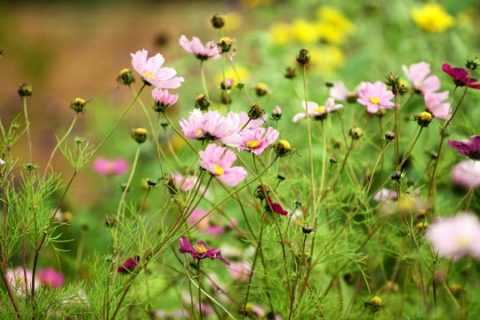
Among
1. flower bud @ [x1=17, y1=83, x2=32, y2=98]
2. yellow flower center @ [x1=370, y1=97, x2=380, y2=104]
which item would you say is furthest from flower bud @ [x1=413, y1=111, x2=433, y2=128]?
flower bud @ [x1=17, y1=83, x2=32, y2=98]

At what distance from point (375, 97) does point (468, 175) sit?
0.57 feet

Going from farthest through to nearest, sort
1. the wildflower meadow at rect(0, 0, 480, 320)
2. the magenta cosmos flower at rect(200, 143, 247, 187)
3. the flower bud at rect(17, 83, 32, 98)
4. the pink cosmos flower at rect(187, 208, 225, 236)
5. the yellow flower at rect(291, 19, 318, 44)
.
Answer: the yellow flower at rect(291, 19, 318, 44) → the pink cosmos flower at rect(187, 208, 225, 236) → the flower bud at rect(17, 83, 32, 98) → the wildflower meadow at rect(0, 0, 480, 320) → the magenta cosmos flower at rect(200, 143, 247, 187)

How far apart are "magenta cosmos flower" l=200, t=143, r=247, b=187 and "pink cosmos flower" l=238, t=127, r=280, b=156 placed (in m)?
0.05

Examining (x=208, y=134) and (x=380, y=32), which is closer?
(x=208, y=134)

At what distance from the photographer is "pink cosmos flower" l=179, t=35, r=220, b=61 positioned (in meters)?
1.03

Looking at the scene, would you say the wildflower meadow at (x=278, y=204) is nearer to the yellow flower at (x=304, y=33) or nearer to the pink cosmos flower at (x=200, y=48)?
the pink cosmos flower at (x=200, y=48)

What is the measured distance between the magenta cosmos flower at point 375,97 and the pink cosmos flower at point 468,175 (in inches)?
5.5

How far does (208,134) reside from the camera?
82 cm

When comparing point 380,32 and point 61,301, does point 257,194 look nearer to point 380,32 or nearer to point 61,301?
point 61,301

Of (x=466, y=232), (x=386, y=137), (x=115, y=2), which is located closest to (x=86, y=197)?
(x=386, y=137)

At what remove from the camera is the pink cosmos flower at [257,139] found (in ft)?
2.79

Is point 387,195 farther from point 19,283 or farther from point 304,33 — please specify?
point 304,33

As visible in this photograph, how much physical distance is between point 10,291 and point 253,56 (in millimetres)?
3262

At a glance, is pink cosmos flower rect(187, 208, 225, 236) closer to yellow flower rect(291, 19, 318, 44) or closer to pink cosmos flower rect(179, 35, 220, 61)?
pink cosmos flower rect(179, 35, 220, 61)
